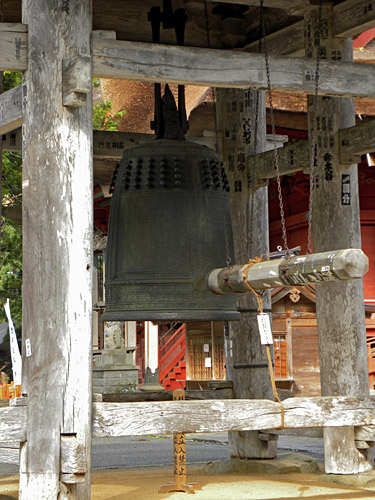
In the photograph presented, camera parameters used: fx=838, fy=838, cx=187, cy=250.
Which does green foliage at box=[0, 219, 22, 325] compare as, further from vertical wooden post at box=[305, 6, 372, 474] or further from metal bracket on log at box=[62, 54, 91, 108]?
metal bracket on log at box=[62, 54, 91, 108]

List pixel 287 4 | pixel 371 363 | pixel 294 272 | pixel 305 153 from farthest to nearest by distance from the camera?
pixel 371 363, pixel 305 153, pixel 287 4, pixel 294 272

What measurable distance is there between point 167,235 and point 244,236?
2.33 m

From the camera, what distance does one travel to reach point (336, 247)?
23.3 ft

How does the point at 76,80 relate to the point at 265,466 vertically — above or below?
above

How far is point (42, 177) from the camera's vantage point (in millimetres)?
5082

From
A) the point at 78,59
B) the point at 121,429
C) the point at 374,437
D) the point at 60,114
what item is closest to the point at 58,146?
the point at 60,114

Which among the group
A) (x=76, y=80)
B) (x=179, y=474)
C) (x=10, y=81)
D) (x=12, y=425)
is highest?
(x=10, y=81)

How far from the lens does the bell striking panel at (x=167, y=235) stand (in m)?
5.64

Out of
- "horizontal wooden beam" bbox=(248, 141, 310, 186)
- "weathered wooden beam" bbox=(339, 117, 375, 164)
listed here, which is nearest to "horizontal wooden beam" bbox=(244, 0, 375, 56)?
"weathered wooden beam" bbox=(339, 117, 375, 164)

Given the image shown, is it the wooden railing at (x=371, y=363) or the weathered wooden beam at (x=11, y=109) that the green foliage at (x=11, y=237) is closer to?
the wooden railing at (x=371, y=363)

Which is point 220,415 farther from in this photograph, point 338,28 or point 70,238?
point 338,28

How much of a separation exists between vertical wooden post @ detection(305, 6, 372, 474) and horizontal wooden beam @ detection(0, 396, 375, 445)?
1.48 meters

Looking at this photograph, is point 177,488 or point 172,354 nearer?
point 177,488

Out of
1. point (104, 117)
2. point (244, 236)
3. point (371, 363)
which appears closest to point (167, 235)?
point (244, 236)
